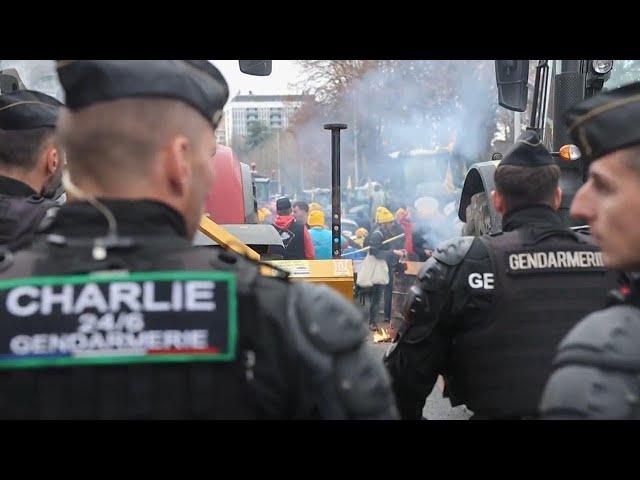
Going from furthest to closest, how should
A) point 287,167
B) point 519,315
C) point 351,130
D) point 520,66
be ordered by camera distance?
point 287,167 → point 351,130 → point 520,66 → point 519,315

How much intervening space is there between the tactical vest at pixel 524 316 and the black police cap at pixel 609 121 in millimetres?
1280

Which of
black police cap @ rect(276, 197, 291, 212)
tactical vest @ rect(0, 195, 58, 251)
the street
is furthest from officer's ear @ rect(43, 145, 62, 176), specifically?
black police cap @ rect(276, 197, 291, 212)

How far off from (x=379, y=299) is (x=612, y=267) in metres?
9.95

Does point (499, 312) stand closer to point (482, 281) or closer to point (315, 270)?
point (482, 281)

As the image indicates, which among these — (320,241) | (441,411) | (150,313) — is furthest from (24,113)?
(320,241)

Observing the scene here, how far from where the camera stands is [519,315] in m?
3.04

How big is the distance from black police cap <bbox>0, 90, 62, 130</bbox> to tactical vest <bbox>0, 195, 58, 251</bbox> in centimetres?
38

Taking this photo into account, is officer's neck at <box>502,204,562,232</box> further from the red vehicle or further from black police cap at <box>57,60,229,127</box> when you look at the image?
the red vehicle

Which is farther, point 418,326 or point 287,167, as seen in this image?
point 287,167

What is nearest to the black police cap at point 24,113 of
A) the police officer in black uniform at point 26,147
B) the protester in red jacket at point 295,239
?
the police officer in black uniform at point 26,147

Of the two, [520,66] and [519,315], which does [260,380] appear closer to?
[519,315]

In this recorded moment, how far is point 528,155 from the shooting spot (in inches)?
131

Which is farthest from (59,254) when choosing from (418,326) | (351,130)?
(351,130)

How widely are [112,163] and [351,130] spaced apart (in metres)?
26.2
